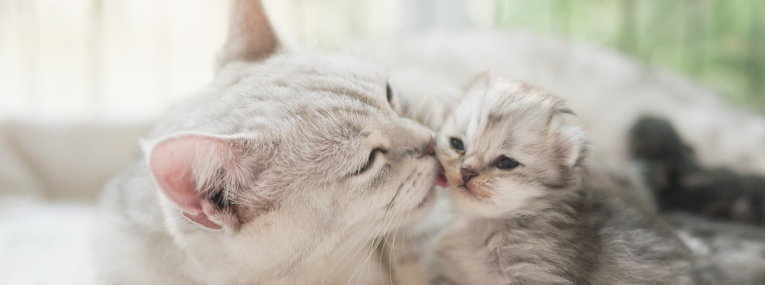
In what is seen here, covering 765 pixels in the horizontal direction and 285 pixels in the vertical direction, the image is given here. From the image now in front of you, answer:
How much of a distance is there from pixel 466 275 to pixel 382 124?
0.39 metres

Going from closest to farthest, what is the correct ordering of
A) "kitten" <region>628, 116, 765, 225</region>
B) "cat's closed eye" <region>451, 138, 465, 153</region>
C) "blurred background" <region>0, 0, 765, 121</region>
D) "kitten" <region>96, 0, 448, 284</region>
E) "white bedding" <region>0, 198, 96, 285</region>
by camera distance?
"kitten" <region>96, 0, 448, 284</region> < "cat's closed eye" <region>451, 138, 465, 153</region> < "white bedding" <region>0, 198, 96, 285</region> < "kitten" <region>628, 116, 765, 225</region> < "blurred background" <region>0, 0, 765, 121</region>

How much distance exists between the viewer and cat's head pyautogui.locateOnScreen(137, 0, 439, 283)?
916 mm

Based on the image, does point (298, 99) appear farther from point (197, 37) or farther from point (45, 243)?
point (197, 37)

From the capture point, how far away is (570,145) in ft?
3.12

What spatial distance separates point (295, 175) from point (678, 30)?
6.64 ft

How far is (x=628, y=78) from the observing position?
1936 mm

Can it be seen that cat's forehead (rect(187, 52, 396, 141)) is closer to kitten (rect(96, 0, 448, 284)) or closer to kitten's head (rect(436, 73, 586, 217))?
kitten (rect(96, 0, 448, 284))

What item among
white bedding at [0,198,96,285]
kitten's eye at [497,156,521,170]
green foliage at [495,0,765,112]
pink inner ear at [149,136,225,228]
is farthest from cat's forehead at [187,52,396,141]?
green foliage at [495,0,765,112]

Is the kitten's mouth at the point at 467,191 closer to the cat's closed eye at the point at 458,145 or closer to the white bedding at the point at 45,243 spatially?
the cat's closed eye at the point at 458,145

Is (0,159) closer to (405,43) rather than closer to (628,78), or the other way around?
(405,43)

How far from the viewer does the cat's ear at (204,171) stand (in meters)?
0.77

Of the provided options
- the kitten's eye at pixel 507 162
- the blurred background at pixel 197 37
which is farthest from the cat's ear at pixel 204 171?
the blurred background at pixel 197 37

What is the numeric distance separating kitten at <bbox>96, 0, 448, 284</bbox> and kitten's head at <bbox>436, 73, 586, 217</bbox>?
0.34 feet

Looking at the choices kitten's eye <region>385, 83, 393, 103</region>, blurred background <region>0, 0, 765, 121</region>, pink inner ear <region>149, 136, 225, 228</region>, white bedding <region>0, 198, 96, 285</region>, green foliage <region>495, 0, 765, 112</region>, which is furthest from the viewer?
green foliage <region>495, 0, 765, 112</region>
